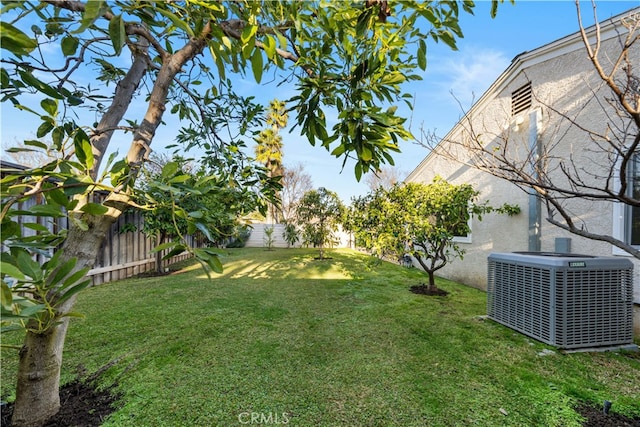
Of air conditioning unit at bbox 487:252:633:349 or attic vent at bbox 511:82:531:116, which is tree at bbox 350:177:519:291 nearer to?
attic vent at bbox 511:82:531:116

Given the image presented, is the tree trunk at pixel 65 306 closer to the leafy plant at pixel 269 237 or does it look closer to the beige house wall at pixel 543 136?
the beige house wall at pixel 543 136

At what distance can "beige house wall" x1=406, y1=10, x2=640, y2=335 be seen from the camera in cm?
369

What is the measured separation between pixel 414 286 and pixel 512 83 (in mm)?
4348

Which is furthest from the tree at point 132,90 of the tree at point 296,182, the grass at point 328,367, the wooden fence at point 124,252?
the tree at point 296,182

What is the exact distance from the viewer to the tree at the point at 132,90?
794 millimetres

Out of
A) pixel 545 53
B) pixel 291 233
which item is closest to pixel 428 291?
pixel 545 53

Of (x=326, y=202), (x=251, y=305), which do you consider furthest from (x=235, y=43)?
(x=326, y=202)

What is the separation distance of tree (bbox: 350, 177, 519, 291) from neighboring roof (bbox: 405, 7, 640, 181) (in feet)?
3.45

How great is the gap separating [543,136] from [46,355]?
6257 millimetres

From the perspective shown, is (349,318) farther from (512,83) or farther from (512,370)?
(512,83)

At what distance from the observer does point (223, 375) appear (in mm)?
2188

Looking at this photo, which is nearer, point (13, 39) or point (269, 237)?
point (13, 39)

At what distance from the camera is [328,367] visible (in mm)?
2391

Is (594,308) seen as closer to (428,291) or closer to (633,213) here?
(633,213)
